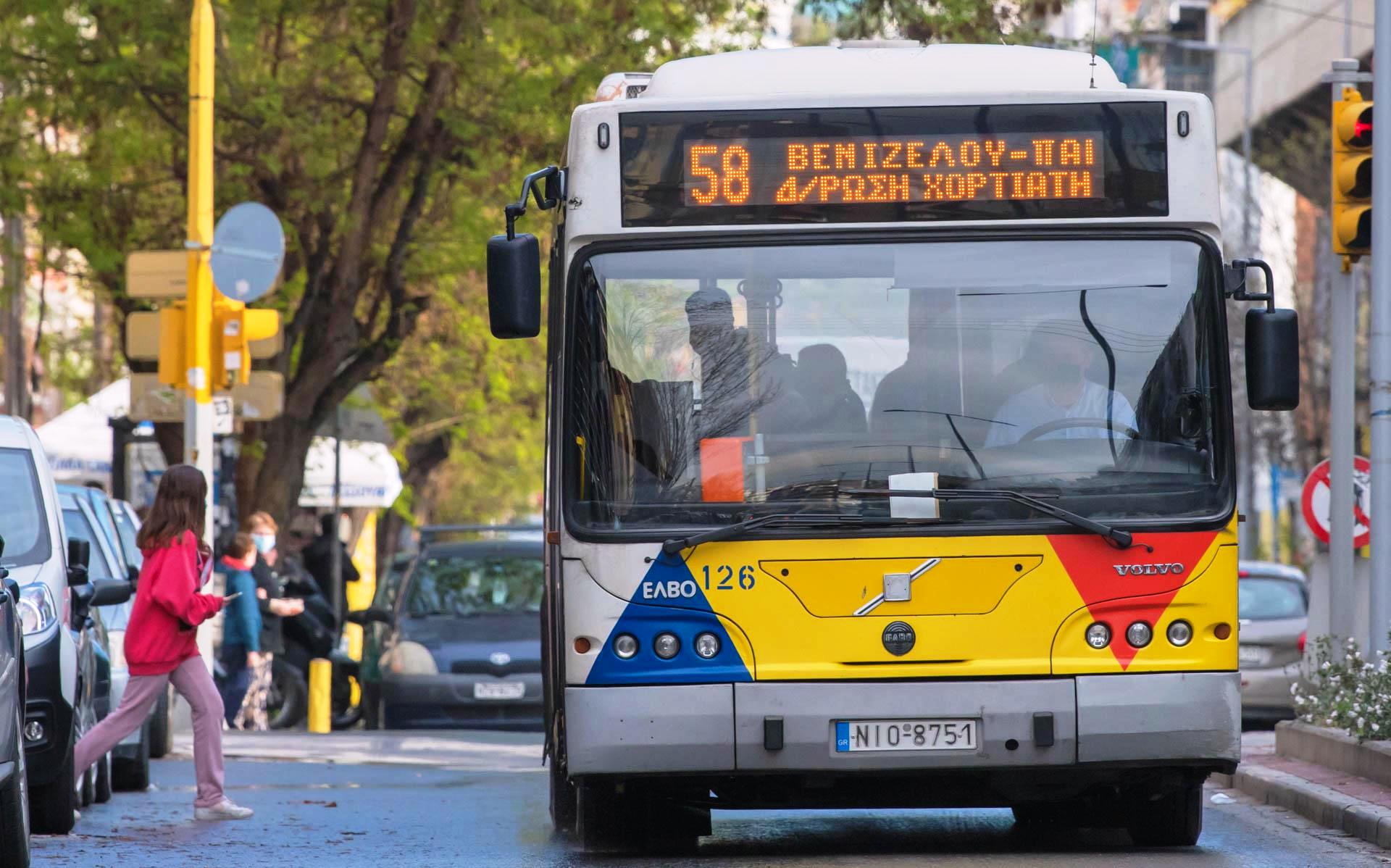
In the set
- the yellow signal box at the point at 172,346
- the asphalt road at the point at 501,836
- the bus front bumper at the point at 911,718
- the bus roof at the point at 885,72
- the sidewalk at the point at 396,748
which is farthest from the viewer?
the sidewalk at the point at 396,748

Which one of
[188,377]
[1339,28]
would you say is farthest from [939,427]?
[1339,28]

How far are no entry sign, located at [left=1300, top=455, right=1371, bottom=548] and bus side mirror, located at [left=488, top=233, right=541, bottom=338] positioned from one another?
25.0ft

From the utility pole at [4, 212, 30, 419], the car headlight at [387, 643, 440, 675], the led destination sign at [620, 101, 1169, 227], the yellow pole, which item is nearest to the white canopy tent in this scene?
the utility pole at [4, 212, 30, 419]

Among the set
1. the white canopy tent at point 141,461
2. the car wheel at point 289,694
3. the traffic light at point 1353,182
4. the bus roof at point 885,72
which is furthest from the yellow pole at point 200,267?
the white canopy tent at point 141,461

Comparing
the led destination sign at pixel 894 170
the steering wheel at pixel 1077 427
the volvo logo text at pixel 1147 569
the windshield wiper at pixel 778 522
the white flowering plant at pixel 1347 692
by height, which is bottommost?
the white flowering plant at pixel 1347 692

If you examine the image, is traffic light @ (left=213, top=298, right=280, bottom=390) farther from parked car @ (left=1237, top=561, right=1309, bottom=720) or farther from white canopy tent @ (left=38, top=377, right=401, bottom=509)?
white canopy tent @ (left=38, top=377, right=401, bottom=509)

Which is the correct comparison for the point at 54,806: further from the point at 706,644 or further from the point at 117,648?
the point at 706,644

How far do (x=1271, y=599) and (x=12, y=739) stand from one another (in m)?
13.5

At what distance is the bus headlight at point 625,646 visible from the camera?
342 inches

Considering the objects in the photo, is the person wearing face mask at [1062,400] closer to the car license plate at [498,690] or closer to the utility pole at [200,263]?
the utility pole at [200,263]

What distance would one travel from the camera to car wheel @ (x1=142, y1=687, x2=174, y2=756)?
16219 millimetres

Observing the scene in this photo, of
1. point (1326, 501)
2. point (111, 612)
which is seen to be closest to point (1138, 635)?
point (111, 612)

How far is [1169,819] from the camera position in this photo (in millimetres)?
9656

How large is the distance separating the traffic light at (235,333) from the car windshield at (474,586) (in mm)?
3582
